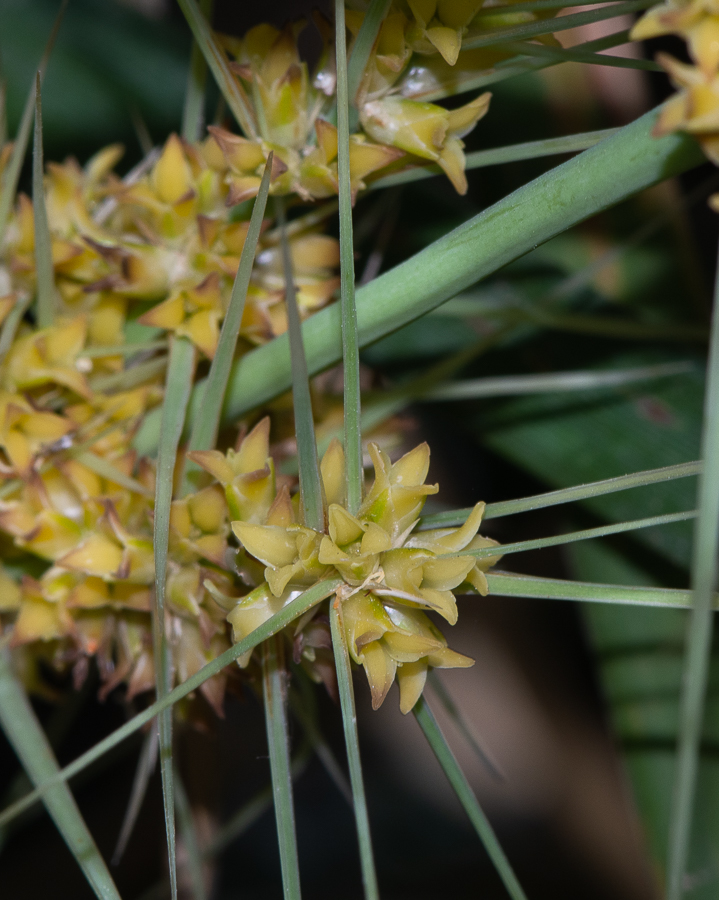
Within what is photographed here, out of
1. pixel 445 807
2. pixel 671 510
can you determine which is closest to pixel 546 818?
pixel 445 807

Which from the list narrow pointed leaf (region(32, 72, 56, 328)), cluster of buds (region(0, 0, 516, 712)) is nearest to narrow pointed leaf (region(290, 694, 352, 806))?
cluster of buds (region(0, 0, 516, 712))

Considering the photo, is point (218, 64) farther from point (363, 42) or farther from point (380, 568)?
point (380, 568)

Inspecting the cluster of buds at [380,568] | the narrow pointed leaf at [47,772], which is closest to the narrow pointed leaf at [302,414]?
the cluster of buds at [380,568]

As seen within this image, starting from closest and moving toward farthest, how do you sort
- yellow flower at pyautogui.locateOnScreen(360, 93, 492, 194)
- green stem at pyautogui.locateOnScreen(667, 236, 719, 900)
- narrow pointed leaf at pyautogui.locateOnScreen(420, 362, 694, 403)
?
green stem at pyautogui.locateOnScreen(667, 236, 719, 900)
yellow flower at pyautogui.locateOnScreen(360, 93, 492, 194)
narrow pointed leaf at pyautogui.locateOnScreen(420, 362, 694, 403)

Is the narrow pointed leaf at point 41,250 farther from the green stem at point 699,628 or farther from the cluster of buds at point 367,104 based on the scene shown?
the green stem at point 699,628

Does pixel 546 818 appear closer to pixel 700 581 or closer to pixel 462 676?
pixel 462 676

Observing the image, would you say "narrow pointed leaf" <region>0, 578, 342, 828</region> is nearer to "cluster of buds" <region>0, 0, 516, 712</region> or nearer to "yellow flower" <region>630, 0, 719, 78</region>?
"cluster of buds" <region>0, 0, 516, 712</region>

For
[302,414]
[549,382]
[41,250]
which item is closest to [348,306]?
[302,414]
